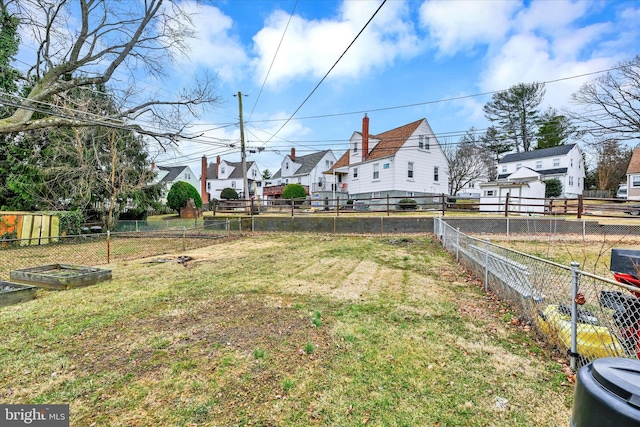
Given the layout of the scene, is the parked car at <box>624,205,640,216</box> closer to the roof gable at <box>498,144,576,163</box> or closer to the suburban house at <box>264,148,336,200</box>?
the roof gable at <box>498,144,576,163</box>

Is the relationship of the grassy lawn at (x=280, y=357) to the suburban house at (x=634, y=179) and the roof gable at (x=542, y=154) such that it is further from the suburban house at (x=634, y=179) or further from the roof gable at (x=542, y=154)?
the roof gable at (x=542, y=154)

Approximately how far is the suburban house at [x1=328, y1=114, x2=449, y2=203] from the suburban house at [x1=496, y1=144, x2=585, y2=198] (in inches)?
604

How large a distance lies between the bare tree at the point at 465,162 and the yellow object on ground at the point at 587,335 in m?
29.2

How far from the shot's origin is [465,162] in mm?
29891

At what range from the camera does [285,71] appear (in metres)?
12.4

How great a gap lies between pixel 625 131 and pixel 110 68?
34.7m

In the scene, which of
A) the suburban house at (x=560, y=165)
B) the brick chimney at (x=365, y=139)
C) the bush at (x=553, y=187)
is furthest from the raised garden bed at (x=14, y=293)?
the suburban house at (x=560, y=165)

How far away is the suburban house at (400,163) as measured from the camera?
71.9 feet

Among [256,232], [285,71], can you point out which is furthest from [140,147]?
[285,71]

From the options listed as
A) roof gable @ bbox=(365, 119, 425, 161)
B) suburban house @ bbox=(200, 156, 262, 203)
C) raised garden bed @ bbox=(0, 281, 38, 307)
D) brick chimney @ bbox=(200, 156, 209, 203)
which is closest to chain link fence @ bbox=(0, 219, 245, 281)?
raised garden bed @ bbox=(0, 281, 38, 307)

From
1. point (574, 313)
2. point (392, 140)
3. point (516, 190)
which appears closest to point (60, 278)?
point (574, 313)

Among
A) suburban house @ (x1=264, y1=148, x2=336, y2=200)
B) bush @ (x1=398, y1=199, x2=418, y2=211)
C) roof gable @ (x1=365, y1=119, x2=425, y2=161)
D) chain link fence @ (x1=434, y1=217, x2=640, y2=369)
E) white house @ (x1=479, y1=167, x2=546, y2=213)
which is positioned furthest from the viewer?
suburban house @ (x1=264, y1=148, x2=336, y2=200)

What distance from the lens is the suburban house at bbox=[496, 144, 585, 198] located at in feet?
98.2

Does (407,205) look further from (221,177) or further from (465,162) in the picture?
(221,177)
